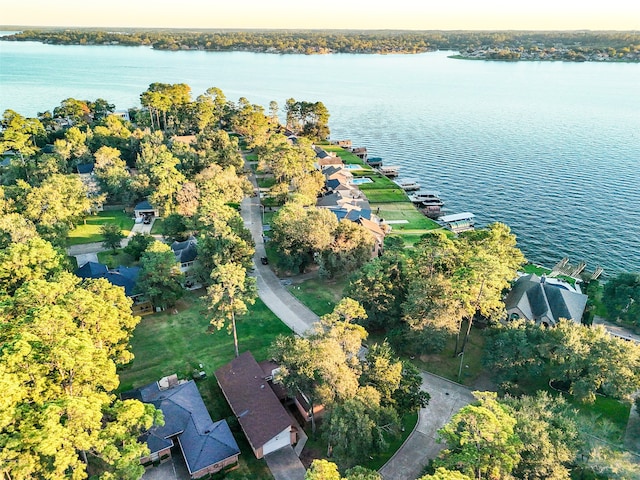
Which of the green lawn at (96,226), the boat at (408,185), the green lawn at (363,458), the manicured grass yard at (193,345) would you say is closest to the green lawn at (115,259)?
the green lawn at (96,226)

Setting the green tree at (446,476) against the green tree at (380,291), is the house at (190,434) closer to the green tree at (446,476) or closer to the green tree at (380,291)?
the green tree at (446,476)

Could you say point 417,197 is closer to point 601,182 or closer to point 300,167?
point 300,167

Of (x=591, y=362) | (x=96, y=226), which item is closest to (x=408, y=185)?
(x=96, y=226)

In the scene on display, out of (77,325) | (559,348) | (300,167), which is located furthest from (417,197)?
(77,325)

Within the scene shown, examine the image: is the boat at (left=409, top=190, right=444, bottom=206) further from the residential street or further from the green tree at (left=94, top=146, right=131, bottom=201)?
the green tree at (left=94, top=146, right=131, bottom=201)

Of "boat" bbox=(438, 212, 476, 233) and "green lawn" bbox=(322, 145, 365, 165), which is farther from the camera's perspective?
"green lawn" bbox=(322, 145, 365, 165)

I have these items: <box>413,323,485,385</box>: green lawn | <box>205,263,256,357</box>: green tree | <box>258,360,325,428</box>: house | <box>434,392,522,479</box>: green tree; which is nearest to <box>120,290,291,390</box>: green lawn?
<box>205,263,256,357</box>: green tree
